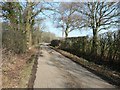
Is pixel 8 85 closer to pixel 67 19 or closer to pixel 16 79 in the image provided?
pixel 16 79

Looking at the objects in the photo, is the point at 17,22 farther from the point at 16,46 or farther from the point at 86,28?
the point at 86,28

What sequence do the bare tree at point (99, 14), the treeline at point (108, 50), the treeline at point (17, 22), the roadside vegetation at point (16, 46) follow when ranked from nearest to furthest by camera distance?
the roadside vegetation at point (16, 46) < the treeline at point (108, 50) < the treeline at point (17, 22) < the bare tree at point (99, 14)

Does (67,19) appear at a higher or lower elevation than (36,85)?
higher

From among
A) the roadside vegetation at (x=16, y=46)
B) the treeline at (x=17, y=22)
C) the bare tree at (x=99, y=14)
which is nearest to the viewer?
the roadside vegetation at (x=16, y=46)

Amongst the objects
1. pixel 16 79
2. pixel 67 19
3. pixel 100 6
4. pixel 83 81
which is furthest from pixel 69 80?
pixel 67 19

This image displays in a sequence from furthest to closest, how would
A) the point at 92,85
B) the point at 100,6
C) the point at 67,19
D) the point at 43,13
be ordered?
the point at 67,19 < the point at 43,13 < the point at 100,6 < the point at 92,85

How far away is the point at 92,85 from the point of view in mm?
8383

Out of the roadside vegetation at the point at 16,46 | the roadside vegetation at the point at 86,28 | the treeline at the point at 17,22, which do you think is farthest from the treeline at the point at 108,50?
the treeline at the point at 17,22

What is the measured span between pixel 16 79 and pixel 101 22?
18554 millimetres

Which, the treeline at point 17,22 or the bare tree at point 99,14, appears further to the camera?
the bare tree at point 99,14

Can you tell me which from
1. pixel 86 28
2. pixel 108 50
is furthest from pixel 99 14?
pixel 108 50

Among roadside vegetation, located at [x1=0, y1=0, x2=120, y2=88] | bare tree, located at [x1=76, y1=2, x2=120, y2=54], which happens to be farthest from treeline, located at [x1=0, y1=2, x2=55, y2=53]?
bare tree, located at [x1=76, y1=2, x2=120, y2=54]

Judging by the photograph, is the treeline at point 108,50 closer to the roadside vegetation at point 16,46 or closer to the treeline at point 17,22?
the roadside vegetation at point 16,46

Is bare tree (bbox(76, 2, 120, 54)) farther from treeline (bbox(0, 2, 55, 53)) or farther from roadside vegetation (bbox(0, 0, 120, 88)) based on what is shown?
treeline (bbox(0, 2, 55, 53))
